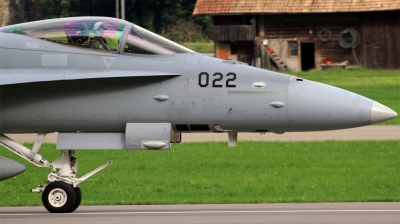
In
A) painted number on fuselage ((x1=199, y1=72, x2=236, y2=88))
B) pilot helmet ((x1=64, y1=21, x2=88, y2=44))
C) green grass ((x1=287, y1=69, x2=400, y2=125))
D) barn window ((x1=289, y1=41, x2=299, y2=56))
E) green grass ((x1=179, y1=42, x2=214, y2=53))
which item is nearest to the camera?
painted number on fuselage ((x1=199, y1=72, x2=236, y2=88))

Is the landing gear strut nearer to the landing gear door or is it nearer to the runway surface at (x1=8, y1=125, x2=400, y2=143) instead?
the landing gear door

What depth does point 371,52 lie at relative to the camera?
4772 cm

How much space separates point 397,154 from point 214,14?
34.3 meters

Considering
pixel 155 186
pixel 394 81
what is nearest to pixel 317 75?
pixel 394 81

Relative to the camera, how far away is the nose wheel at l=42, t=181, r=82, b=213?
9.98m

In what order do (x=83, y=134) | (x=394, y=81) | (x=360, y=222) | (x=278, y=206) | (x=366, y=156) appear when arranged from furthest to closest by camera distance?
1. (x=394, y=81)
2. (x=366, y=156)
3. (x=278, y=206)
4. (x=83, y=134)
5. (x=360, y=222)

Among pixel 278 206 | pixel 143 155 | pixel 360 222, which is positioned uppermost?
pixel 360 222

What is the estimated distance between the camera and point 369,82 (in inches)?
1512

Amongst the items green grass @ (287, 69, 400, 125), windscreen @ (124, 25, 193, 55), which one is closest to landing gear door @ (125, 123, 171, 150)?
windscreen @ (124, 25, 193, 55)

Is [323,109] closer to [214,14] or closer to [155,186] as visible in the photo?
[155,186]

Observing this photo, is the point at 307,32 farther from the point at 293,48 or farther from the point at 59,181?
the point at 59,181

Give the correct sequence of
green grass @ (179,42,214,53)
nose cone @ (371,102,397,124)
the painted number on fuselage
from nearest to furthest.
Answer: nose cone @ (371,102,397,124), the painted number on fuselage, green grass @ (179,42,214,53)

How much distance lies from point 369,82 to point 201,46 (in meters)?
27.3

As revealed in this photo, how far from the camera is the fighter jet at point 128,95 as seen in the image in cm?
934
